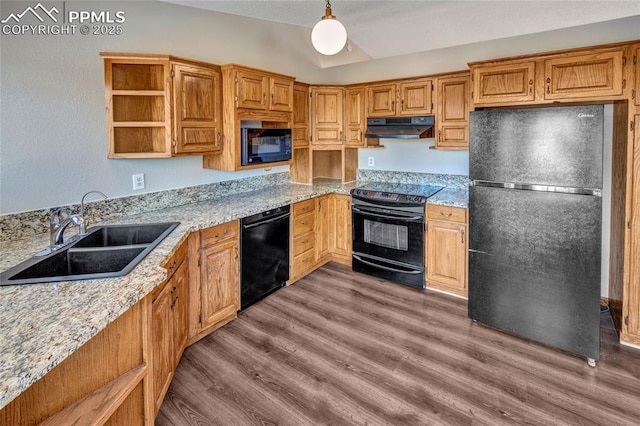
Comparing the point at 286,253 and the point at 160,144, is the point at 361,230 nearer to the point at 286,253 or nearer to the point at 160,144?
the point at 286,253

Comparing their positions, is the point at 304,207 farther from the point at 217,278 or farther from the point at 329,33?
the point at 329,33

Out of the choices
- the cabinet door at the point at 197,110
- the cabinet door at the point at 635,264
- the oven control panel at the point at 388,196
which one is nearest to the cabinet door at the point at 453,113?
the oven control panel at the point at 388,196

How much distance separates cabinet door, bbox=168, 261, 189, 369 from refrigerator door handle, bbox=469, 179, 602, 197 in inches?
88.2

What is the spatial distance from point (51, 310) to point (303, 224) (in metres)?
2.68

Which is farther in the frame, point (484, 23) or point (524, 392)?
point (484, 23)

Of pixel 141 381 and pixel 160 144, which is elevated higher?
pixel 160 144

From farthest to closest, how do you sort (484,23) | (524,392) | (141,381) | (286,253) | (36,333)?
(286,253)
(484,23)
(524,392)
(141,381)
(36,333)

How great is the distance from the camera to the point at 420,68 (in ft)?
13.4

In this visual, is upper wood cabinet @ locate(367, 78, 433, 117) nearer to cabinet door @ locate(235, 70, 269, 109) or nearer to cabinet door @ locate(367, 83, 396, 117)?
cabinet door @ locate(367, 83, 396, 117)

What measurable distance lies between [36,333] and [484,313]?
284 cm

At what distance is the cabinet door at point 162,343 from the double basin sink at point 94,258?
0.27 m

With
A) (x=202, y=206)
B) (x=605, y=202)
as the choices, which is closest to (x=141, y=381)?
(x=202, y=206)

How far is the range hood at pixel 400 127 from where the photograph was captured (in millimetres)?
3746

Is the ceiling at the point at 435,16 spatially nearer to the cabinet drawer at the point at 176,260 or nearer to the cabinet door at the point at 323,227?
the cabinet door at the point at 323,227
